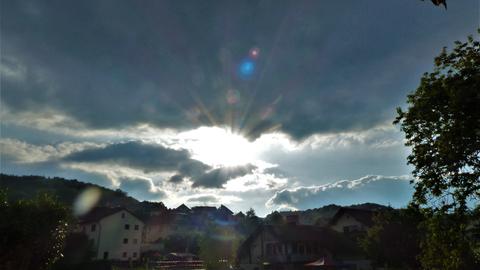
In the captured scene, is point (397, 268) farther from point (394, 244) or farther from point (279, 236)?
point (279, 236)

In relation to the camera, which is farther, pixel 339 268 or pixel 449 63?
pixel 339 268

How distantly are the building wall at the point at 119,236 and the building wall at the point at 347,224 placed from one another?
140 feet

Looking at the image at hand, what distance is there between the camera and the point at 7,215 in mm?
22781

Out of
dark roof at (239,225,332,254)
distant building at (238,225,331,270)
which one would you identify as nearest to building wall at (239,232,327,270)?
distant building at (238,225,331,270)

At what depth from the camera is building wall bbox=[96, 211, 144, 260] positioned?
70438mm

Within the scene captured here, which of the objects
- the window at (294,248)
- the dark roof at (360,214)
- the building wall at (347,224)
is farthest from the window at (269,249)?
the dark roof at (360,214)

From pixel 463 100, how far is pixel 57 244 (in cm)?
2793

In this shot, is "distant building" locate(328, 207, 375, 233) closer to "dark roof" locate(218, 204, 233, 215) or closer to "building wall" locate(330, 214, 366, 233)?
"building wall" locate(330, 214, 366, 233)

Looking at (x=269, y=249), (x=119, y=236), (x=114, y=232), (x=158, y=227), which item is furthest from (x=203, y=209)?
(x=269, y=249)

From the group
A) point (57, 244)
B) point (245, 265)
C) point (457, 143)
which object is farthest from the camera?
point (245, 265)

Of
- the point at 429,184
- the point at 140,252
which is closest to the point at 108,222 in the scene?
the point at 140,252

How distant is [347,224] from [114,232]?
155ft

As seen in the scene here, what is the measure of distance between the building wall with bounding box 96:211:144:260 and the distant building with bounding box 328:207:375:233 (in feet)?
140

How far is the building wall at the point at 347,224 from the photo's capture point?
57.5 meters
